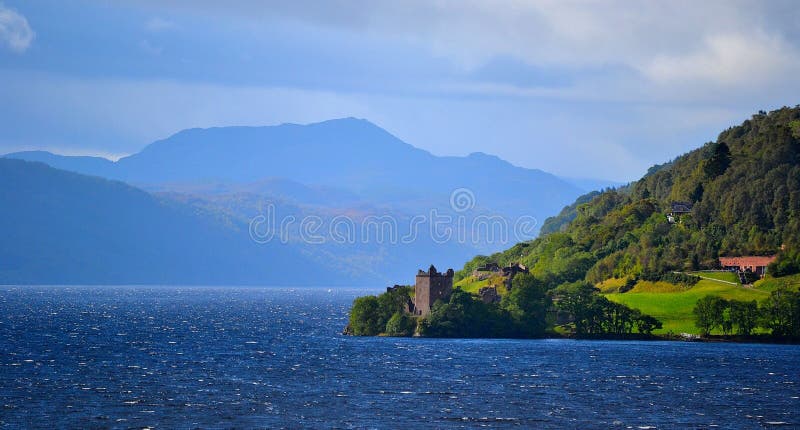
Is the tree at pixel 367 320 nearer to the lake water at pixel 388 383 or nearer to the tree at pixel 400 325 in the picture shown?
the tree at pixel 400 325

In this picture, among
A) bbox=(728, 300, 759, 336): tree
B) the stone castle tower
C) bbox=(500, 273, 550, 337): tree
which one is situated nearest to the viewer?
bbox=(728, 300, 759, 336): tree

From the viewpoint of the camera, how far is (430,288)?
176 m

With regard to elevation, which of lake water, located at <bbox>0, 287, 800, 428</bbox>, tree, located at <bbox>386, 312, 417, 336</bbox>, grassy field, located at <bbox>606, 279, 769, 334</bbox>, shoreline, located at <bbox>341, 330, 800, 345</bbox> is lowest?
lake water, located at <bbox>0, 287, 800, 428</bbox>

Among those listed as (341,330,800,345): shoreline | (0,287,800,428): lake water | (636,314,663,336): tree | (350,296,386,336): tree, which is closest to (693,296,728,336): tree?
(341,330,800,345): shoreline

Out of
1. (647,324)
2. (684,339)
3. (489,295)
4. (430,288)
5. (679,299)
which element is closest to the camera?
(684,339)

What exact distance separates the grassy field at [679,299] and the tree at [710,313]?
133 inches

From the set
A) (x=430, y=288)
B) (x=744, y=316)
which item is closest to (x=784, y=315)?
(x=744, y=316)

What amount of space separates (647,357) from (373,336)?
157 feet

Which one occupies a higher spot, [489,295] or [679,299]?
[489,295]

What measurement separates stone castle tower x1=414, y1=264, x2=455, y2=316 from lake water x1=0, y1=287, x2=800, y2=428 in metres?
8.43

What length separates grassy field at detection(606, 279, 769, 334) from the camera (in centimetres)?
17988

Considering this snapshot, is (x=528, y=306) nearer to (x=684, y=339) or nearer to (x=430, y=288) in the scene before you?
(x=430, y=288)

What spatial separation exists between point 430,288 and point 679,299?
4111 cm

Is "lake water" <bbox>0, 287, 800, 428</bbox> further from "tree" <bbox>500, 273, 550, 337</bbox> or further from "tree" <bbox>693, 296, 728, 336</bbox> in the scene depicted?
"tree" <bbox>500, 273, 550, 337</bbox>
